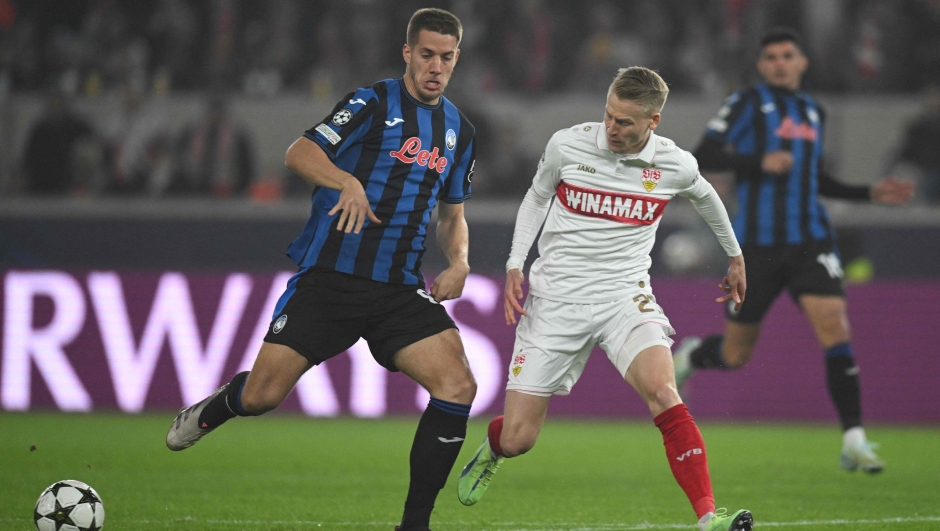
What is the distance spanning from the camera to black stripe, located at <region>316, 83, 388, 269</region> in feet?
16.2

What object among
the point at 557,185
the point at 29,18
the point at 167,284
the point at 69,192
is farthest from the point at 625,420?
the point at 29,18

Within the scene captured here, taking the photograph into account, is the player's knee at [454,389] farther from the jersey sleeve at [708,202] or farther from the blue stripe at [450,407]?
the jersey sleeve at [708,202]

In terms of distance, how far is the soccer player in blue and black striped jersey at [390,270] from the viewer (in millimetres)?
4836

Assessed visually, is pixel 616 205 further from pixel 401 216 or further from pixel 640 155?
pixel 401 216

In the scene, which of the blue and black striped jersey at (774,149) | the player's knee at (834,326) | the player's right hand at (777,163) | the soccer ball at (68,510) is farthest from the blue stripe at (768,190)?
the soccer ball at (68,510)

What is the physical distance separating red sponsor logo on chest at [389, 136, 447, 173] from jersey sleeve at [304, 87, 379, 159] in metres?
0.17

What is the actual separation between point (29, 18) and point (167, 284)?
18.9 ft

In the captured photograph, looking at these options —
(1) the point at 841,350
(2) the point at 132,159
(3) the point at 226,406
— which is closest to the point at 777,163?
(1) the point at 841,350

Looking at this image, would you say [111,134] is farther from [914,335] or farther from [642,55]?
[914,335]

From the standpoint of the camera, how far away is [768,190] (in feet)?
24.5

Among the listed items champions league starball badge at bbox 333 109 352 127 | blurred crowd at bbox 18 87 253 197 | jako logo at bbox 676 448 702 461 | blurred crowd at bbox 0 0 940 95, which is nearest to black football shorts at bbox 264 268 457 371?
champions league starball badge at bbox 333 109 352 127

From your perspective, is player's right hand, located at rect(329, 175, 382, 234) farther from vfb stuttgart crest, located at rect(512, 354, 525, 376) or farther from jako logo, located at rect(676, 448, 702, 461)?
jako logo, located at rect(676, 448, 702, 461)

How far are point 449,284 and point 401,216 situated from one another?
13.5 inches

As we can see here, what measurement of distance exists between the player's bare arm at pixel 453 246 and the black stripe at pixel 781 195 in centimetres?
287
